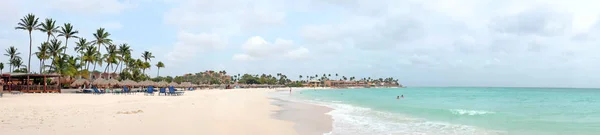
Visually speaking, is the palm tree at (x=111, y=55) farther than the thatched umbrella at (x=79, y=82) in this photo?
Yes

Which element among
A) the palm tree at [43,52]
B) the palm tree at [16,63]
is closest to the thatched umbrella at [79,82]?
the palm tree at [43,52]

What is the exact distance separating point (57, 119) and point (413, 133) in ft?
30.8

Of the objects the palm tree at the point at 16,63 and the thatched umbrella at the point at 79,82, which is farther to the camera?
the palm tree at the point at 16,63

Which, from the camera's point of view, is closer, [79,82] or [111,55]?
[79,82]

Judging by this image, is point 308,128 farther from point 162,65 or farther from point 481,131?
point 162,65

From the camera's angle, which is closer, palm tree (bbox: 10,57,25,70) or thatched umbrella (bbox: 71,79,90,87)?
A: thatched umbrella (bbox: 71,79,90,87)

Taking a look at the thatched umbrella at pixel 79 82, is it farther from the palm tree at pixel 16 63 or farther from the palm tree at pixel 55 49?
the palm tree at pixel 16 63

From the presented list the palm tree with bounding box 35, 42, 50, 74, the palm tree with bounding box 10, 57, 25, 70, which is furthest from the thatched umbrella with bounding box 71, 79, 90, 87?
the palm tree with bounding box 10, 57, 25, 70

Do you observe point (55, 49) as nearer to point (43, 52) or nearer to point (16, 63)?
point (43, 52)

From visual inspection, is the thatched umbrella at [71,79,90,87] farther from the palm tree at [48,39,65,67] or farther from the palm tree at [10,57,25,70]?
the palm tree at [10,57,25,70]

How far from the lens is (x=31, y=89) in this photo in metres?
28.7

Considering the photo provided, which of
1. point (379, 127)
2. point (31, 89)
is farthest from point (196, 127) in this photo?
point (31, 89)

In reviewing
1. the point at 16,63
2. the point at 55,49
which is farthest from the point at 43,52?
the point at 16,63

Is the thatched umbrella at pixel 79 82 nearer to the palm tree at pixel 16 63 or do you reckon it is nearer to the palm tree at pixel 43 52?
the palm tree at pixel 43 52
